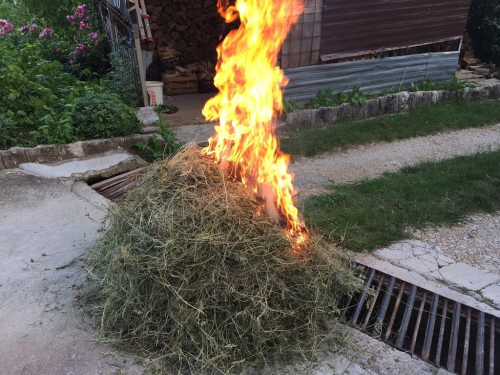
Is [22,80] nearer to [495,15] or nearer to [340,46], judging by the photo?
[340,46]

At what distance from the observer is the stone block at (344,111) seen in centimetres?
794

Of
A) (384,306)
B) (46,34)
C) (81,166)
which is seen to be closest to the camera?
(384,306)

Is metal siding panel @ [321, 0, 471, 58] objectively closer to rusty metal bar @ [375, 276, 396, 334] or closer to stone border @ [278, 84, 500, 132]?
stone border @ [278, 84, 500, 132]

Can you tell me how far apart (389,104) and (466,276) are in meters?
5.20

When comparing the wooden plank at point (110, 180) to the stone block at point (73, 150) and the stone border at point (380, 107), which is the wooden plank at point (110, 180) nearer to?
the stone block at point (73, 150)

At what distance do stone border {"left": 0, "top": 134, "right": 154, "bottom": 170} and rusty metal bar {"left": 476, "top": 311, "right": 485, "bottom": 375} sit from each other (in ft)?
15.1

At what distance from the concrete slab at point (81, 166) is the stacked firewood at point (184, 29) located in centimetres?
476

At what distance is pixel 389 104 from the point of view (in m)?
8.47

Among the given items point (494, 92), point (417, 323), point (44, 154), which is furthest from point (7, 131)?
point (494, 92)

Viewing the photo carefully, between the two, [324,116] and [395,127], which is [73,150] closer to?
[324,116]

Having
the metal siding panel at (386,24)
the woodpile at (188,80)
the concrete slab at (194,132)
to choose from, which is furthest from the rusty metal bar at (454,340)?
the woodpile at (188,80)

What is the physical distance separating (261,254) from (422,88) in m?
7.57

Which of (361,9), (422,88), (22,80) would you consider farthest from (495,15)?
(22,80)

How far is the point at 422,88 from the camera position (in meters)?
9.17
